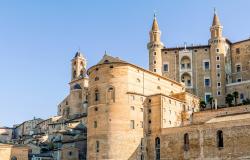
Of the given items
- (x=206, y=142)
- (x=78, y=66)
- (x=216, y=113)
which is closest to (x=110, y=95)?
(x=206, y=142)

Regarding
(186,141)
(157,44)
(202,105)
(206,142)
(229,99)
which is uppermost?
Result: (157,44)

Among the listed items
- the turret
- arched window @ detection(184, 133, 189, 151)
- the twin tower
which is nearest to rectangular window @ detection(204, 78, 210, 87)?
the turret

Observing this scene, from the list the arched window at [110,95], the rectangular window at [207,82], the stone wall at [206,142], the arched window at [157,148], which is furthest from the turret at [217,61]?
the arched window at [110,95]

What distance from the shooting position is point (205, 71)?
6731 centimetres

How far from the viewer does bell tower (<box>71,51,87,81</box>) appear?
8206 centimetres

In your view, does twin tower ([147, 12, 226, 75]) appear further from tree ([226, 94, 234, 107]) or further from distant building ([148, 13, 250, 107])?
tree ([226, 94, 234, 107])

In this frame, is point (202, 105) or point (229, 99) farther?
point (202, 105)

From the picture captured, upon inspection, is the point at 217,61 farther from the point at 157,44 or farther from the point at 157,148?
the point at 157,148

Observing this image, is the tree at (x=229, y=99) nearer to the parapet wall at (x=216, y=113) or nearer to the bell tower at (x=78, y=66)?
the parapet wall at (x=216, y=113)

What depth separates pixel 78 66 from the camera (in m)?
82.3

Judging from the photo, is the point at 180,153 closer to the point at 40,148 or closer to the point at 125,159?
the point at 125,159

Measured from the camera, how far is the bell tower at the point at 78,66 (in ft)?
269

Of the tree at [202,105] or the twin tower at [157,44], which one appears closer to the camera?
the tree at [202,105]

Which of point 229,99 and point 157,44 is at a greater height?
point 157,44
